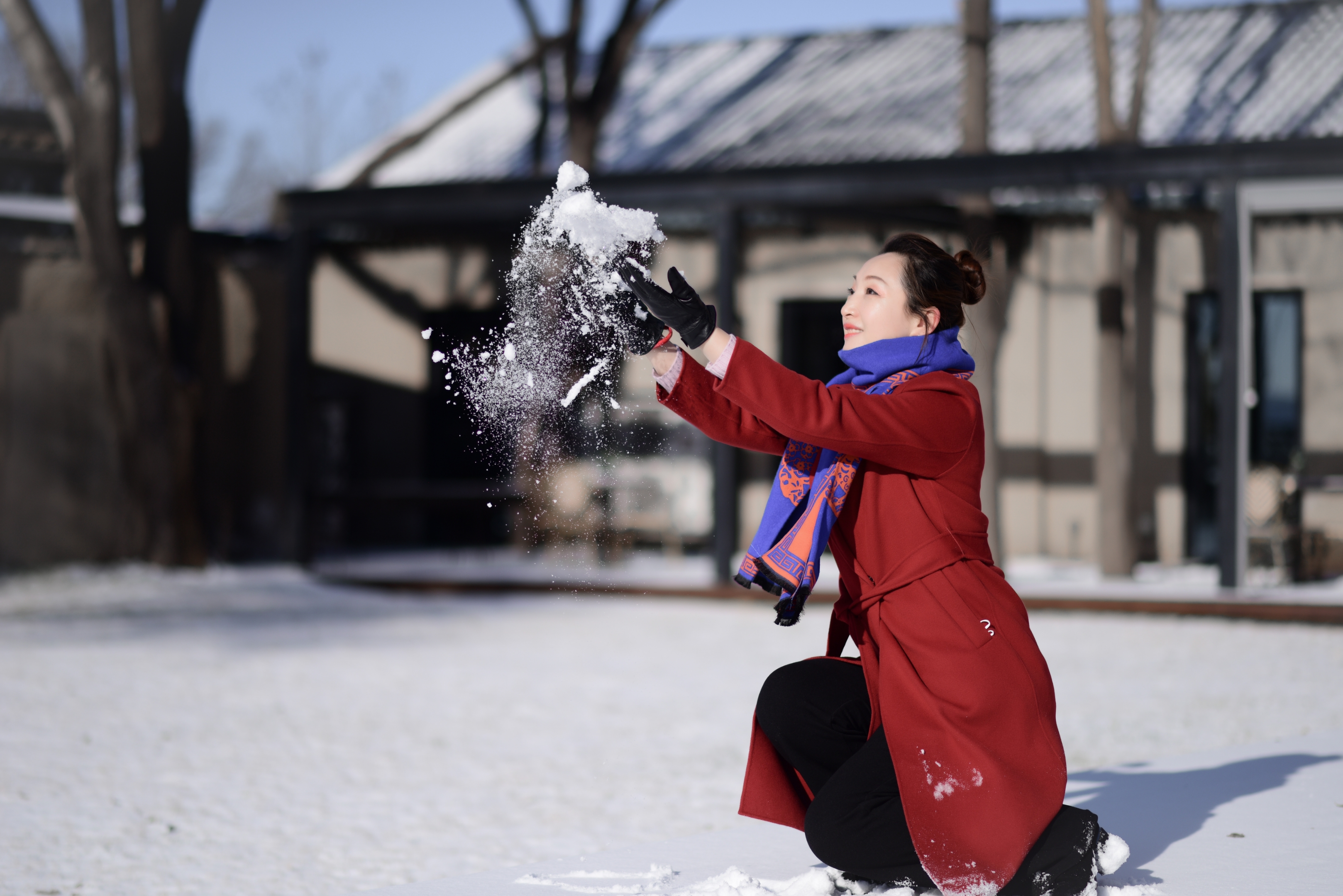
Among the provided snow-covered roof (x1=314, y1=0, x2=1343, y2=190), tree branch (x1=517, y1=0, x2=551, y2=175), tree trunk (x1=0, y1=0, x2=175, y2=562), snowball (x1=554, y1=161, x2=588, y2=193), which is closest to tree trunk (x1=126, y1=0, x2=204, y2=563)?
tree trunk (x1=0, y1=0, x2=175, y2=562)

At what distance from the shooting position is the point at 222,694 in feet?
23.6

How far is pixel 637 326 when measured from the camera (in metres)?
2.91

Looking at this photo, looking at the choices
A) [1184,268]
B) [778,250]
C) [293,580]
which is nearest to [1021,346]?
[1184,268]

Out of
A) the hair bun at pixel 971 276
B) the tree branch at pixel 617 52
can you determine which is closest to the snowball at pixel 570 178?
the hair bun at pixel 971 276

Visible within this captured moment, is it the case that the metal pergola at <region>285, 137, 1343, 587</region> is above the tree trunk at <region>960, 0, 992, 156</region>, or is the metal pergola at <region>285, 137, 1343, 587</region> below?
below

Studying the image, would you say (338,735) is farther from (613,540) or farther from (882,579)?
(613,540)

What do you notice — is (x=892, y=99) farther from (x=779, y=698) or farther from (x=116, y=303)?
(x=779, y=698)

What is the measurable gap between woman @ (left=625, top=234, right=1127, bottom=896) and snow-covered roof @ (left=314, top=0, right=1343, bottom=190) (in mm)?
8254

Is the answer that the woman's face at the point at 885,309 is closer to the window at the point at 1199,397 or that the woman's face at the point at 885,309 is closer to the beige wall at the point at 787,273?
the window at the point at 1199,397

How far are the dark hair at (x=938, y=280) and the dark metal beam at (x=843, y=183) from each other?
24.4 feet

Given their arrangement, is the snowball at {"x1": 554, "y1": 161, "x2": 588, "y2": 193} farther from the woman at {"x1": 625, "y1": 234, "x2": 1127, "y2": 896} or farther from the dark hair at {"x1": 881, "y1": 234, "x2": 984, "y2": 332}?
the dark hair at {"x1": 881, "y1": 234, "x2": 984, "y2": 332}

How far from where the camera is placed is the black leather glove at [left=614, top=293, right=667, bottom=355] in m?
2.87

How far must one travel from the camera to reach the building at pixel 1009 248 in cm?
1086

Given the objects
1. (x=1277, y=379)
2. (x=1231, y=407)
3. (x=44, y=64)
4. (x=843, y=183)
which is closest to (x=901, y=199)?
(x=843, y=183)
